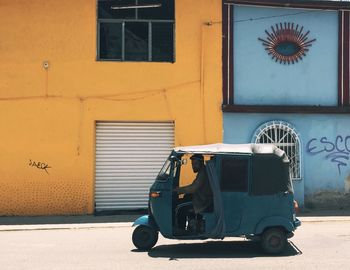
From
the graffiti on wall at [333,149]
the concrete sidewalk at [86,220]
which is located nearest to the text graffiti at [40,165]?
the concrete sidewalk at [86,220]

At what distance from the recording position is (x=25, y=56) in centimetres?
1377

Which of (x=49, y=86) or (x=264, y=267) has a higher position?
(x=49, y=86)

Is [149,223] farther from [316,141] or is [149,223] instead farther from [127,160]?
[316,141]

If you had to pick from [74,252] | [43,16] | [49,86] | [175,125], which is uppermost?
[43,16]

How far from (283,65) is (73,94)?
6.12 meters

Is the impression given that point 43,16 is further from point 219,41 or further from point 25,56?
point 219,41

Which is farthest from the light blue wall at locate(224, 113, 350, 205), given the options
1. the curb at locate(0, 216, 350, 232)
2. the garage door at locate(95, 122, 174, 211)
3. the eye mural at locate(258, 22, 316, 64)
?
the garage door at locate(95, 122, 174, 211)

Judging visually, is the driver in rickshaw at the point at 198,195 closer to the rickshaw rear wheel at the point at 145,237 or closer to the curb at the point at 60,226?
the rickshaw rear wheel at the point at 145,237

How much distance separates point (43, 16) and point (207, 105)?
5231mm

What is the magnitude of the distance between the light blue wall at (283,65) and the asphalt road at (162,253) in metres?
4.76

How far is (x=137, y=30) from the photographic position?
14.4 metres

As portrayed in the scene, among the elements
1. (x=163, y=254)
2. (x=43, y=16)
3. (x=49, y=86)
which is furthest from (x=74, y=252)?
(x=43, y=16)

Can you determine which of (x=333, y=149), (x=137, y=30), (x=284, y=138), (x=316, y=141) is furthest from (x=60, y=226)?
(x=333, y=149)

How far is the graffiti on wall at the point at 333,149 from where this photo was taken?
567 inches
